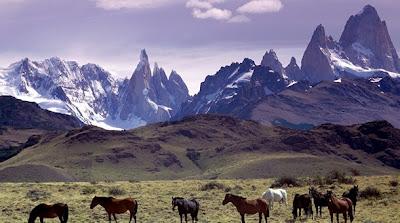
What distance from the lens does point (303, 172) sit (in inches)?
6998

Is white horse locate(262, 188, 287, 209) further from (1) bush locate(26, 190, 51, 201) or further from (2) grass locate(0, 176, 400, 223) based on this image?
(1) bush locate(26, 190, 51, 201)

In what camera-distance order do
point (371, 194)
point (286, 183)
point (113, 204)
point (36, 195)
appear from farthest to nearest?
point (286, 183)
point (36, 195)
point (371, 194)
point (113, 204)

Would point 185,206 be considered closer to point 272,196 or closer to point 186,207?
point 186,207

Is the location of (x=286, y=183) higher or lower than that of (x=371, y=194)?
higher

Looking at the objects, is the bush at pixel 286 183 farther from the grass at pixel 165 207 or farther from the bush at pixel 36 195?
the bush at pixel 36 195

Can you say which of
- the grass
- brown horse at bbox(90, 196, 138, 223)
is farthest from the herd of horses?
the grass

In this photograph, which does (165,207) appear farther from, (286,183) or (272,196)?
(286,183)

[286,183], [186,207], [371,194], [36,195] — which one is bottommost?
[371,194]

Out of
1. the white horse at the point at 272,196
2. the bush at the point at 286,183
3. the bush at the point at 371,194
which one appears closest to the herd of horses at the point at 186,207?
the white horse at the point at 272,196

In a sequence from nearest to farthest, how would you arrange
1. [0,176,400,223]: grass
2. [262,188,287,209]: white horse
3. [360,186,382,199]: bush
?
[0,176,400,223]: grass
[262,188,287,209]: white horse
[360,186,382,199]: bush

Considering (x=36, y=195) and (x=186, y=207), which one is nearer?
(x=186, y=207)

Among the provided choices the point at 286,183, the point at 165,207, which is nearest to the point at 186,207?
the point at 165,207

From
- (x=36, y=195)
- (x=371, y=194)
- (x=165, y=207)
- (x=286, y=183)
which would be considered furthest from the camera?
(x=286, y=183)

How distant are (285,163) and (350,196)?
148987 mm
